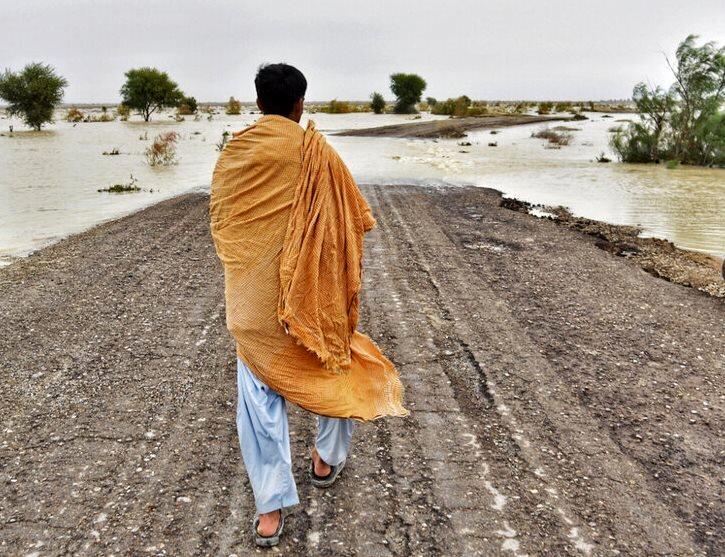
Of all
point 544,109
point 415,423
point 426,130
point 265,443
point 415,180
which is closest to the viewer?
point 265,443

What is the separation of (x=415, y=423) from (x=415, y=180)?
11446 millimetres

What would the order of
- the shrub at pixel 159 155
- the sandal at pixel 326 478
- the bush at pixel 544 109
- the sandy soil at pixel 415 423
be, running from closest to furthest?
the sandy soil at pixel 415 423 < the sandal at pixel 326 478 < the shrub at pixel 159 155 < the bush at pixel 544 109

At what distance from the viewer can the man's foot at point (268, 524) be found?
2396 mm

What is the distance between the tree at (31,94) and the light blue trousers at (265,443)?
42208mm

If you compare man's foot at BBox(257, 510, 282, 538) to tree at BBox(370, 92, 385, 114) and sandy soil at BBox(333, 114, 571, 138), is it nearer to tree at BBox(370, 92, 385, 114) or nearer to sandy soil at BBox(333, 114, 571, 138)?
sandy soil at BBox(333, 114, 571, 138)

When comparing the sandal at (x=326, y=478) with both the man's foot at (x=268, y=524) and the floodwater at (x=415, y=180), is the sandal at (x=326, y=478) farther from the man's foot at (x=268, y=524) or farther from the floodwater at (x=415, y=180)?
the floodwater at (x=415, y=180)

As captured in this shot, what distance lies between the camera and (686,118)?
19.5m

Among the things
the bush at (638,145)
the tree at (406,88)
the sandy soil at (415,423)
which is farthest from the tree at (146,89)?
the sandy soil at (415,423)

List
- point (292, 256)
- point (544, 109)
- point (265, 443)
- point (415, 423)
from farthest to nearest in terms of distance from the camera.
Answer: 1. point (544, 109)
2. point (415, 423)
3. point (265, 443)
4. point (292, 256)

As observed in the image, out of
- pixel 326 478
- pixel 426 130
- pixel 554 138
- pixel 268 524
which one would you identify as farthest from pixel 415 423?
pixel 426 130

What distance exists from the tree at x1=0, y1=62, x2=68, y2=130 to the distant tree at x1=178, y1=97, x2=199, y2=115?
15.7m

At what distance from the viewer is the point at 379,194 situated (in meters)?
11.7

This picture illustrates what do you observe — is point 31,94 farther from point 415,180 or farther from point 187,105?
point 415,180

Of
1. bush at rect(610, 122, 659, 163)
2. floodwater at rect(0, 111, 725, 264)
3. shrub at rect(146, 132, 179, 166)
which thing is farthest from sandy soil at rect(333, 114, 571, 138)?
shrub at rect(146, 132, 179, 166)
